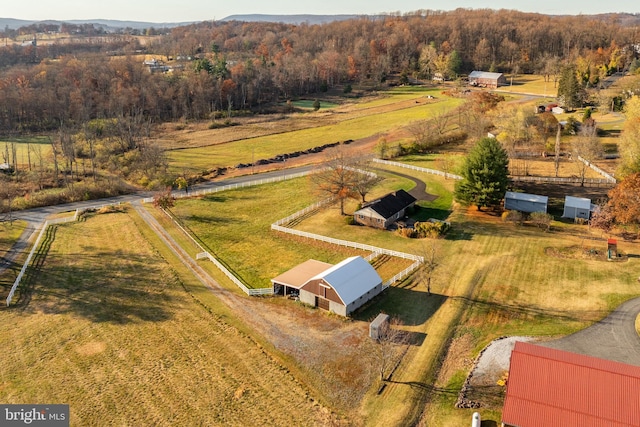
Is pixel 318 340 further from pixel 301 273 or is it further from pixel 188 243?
pixel 188 243

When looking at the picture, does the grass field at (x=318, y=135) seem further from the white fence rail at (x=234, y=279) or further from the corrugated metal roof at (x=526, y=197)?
the corrugated metal roof at (x=526, y=197)

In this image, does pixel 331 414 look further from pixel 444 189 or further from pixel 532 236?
pixel 444 189

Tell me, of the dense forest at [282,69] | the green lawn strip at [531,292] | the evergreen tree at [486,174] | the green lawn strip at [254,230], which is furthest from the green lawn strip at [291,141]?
the green lawn strip at [531,292]

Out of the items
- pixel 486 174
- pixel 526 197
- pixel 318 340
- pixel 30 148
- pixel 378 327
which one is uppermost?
pixel 486 174

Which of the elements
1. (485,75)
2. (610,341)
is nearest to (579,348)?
(610,341)

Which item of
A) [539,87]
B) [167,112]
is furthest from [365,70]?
[167,112]
